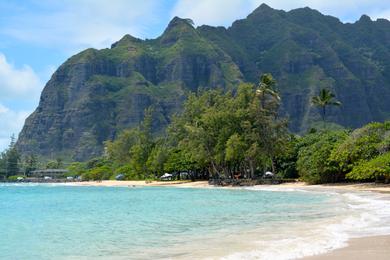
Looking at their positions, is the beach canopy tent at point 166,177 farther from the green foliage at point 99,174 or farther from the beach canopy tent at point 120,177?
the green foliage at point 99,174

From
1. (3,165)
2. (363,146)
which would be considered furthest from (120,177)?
(3,165)

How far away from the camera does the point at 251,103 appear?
66.7m

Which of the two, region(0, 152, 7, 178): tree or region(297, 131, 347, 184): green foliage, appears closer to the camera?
region(297, 131, 347, 184): green foliage

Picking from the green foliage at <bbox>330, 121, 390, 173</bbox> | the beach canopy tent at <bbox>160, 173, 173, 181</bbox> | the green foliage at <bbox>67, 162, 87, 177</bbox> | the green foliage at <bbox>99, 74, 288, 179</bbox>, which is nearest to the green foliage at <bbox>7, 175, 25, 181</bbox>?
the green foliage at <bbox>67, 162, 87, 177</bbox>

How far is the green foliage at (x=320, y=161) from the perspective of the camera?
176ft

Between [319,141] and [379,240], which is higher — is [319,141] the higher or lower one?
the higher one

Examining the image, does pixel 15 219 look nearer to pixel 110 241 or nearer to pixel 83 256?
pixel 110 241

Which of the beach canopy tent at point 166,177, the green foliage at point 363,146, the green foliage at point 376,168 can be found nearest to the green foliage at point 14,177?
the beach canopy tent at point 166,177

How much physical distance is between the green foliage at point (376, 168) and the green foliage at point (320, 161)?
5.93 metres

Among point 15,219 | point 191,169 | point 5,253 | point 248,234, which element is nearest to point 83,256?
point 5,253

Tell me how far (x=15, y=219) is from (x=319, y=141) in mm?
37289

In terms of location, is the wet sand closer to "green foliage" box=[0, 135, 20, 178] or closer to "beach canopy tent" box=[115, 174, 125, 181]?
"beach canopy tent" box=[115, 174, 125, 181]

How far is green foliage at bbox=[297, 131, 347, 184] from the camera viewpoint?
53.6 meters

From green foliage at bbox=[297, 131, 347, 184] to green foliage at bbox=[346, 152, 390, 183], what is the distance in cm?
593
